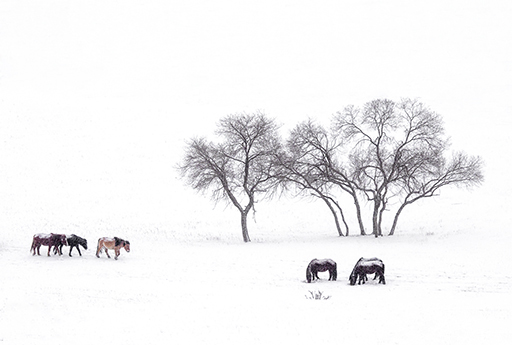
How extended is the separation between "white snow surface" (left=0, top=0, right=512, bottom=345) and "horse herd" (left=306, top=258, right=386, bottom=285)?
45cm

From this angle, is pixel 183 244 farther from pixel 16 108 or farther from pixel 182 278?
pixel 16 108

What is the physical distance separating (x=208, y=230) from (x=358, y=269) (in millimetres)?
21378

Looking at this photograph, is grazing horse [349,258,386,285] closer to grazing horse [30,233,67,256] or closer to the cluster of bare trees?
the cluster of bare trees

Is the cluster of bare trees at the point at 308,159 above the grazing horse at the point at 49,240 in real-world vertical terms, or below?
above

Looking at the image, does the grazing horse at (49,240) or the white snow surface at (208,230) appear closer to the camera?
the white snow surface at (208,230)

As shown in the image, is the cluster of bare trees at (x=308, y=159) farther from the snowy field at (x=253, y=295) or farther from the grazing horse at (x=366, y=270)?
the grazing horse at (x=366, y=270)

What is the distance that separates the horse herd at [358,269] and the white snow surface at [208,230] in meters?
0.45

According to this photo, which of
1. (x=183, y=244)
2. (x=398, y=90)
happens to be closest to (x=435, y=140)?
(x=183, y=244)

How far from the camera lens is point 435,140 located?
116 ft

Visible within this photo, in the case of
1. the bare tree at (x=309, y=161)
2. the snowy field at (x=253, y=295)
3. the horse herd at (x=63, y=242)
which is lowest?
the snowy field at (x=253, y=295)

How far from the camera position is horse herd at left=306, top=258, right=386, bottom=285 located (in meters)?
20.8

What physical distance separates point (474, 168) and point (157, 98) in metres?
69.6

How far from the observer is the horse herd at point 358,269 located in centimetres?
2078

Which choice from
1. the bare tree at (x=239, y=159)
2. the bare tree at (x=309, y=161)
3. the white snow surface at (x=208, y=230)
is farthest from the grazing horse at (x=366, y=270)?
the bare tree at (x=309, y=161)
